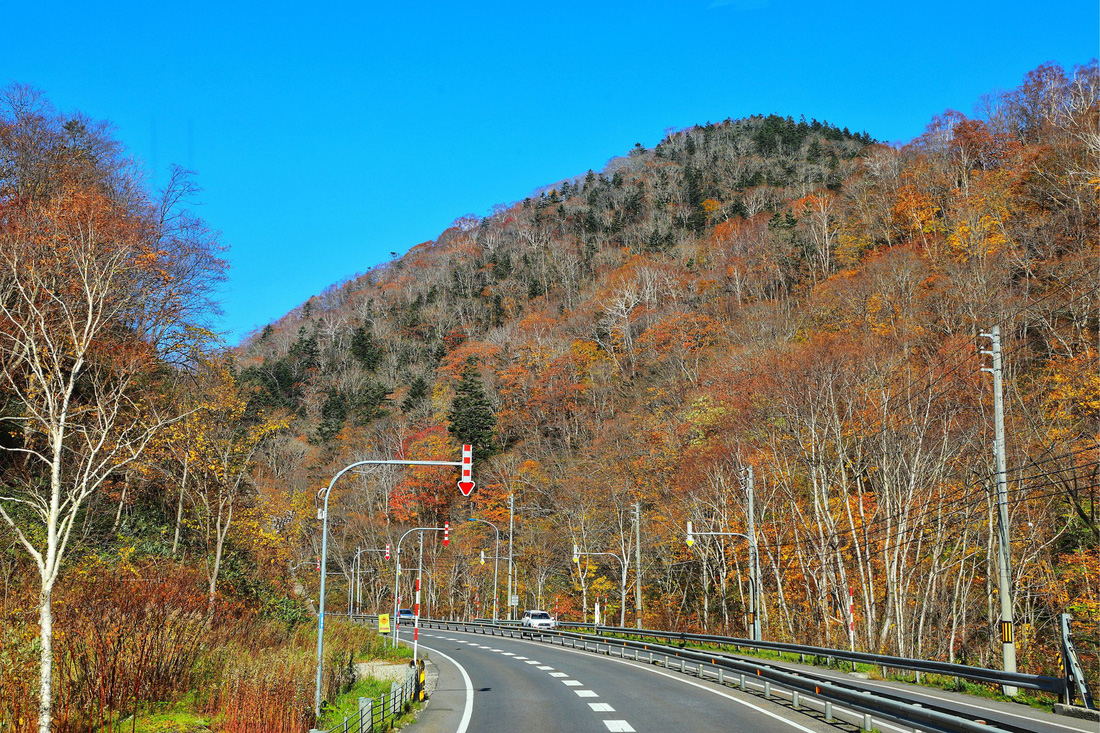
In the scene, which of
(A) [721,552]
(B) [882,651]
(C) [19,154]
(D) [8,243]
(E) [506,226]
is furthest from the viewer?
(E) [506,226]

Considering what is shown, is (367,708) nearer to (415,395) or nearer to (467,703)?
(467,703)

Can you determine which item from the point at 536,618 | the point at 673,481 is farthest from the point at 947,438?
the point at 536,618

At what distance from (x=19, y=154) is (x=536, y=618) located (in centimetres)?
3721

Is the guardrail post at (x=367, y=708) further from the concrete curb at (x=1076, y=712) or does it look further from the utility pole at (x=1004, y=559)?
the utility pole at (x=1004, y=559)

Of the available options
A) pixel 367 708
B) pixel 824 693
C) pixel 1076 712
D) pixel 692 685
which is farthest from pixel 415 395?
pixel 1076 712

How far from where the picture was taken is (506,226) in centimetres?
14675

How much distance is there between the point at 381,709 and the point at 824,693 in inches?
336

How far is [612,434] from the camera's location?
59.5 m

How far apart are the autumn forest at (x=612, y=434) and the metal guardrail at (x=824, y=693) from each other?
7772 mm

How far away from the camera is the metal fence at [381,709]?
12.1 m

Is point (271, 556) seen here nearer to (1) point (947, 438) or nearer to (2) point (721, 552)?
(2) point (721, 552)

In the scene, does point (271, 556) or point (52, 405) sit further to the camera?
point (271, 556)

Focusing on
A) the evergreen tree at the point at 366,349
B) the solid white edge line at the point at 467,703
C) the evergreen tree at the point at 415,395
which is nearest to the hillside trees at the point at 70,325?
the solid white edge line at the point at 467,703

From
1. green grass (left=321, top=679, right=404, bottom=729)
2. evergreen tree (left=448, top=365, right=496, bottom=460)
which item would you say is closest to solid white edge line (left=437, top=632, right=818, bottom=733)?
green grass (left=321, top=679, right=404, bottom=729)
